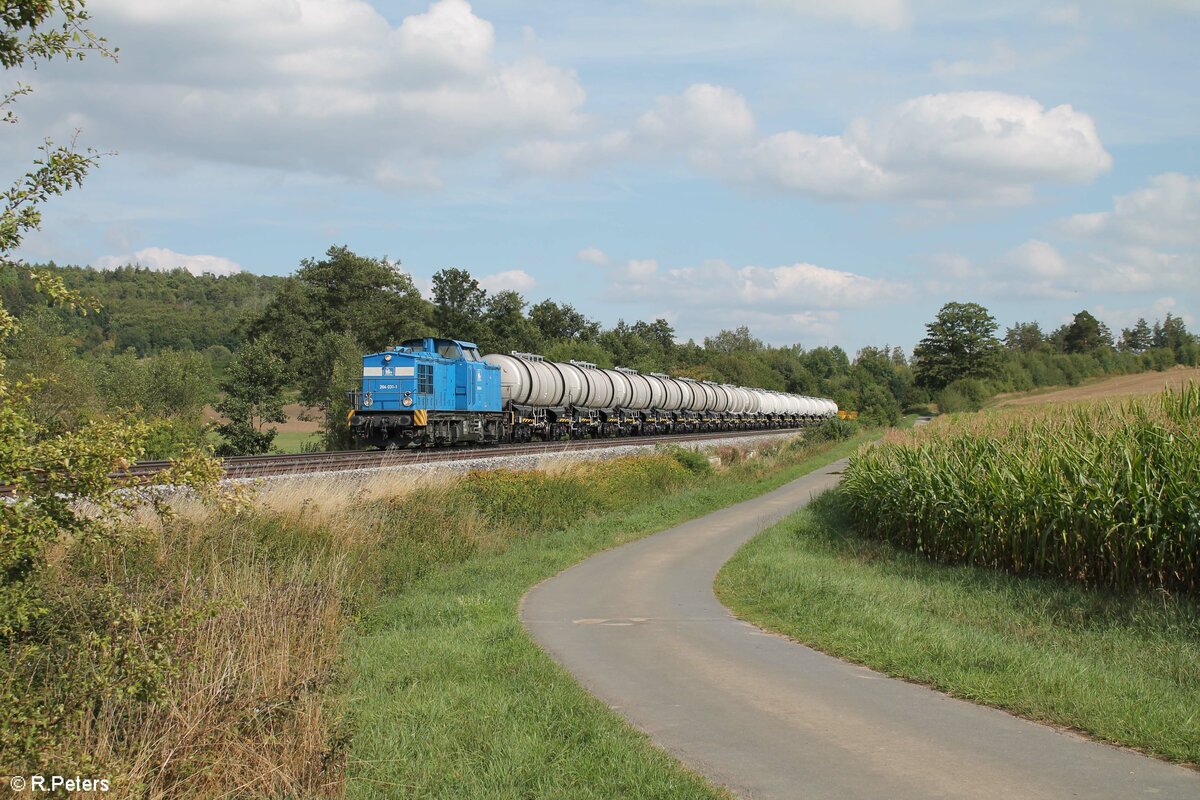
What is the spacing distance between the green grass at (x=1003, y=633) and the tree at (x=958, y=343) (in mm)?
103397

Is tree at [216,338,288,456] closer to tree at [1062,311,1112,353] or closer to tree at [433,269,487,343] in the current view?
tree at [433,269,487,343]

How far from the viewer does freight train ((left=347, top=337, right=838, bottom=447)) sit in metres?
29.5

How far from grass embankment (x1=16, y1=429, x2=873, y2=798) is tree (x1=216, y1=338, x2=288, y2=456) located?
90.5 feet

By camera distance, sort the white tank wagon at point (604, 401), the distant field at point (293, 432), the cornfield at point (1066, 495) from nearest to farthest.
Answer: the cornfield at point (1066, 495) < the white tank wagon at point (604, 401) < the distant field at point (293, 432)

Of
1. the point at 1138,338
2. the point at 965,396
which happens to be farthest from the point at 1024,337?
the point at 965,396

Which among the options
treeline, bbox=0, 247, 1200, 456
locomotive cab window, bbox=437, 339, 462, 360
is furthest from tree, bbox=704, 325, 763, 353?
locomotive cab window, bbox=437, 339, 462, 360

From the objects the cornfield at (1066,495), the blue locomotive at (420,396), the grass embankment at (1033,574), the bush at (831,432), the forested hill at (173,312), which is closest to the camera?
the grass embankment at (1033,574)

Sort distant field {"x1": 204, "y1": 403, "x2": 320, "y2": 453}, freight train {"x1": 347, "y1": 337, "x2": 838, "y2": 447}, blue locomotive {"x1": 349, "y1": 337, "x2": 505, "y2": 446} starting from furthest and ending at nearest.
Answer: distant field {"x1": 204, "y1": 403, "x2": 320, "y2": 453} < freight train {"x1": 347, "y1": 337, "x2": 838, "y2": 447} < blue locomotive {"x1": 349, "y1": 337, "x2": 505, "y2": 446}

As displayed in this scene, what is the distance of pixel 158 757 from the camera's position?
6723mm

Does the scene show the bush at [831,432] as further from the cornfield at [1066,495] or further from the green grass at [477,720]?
the green grass at [477,720]

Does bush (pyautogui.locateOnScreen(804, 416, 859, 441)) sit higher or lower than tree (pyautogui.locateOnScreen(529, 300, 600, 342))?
lower

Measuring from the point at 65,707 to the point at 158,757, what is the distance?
2.52ft

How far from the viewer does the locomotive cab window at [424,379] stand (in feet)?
96.9

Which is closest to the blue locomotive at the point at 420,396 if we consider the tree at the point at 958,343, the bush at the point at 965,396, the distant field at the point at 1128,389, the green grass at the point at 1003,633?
the green grass at the point at 1003,633
